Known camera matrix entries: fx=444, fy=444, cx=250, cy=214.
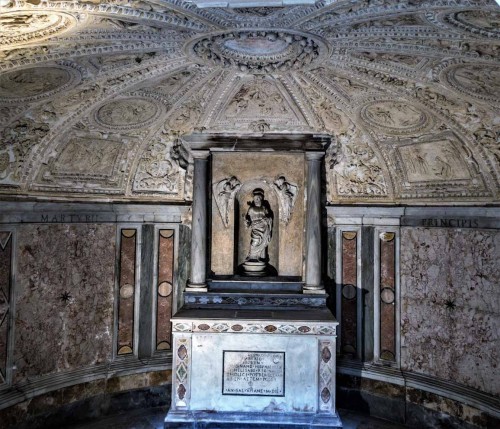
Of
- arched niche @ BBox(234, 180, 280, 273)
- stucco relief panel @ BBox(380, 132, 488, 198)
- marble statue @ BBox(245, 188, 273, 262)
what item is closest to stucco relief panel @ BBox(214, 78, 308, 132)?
arched niche @ BBox(234, 180, 280, 273)

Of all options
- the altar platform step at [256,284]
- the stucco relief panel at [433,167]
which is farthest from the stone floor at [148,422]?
the stucco relief panel at [433,167]

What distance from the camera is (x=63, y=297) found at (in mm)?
6961

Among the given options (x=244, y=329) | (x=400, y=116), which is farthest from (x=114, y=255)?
(x=400, y=116)

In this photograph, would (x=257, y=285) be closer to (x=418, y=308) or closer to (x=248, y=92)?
(x=418, y=308)

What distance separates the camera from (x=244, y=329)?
623 centimetres

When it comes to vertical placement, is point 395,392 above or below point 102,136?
below

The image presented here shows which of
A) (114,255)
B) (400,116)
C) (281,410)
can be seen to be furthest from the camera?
(114,255)

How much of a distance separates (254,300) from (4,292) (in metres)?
3.67

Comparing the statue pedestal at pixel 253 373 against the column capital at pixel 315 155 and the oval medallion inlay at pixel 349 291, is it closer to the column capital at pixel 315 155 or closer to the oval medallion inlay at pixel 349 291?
the oval medallion inlay at pixel 349 291

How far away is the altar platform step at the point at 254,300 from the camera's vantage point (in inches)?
279

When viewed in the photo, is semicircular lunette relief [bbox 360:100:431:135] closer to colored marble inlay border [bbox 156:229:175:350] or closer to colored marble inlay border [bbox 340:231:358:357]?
colored marble inlay border [bbox 340:231:358:357]

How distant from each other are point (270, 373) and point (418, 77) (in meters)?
4.29

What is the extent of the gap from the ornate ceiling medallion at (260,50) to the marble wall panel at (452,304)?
3.59 meters

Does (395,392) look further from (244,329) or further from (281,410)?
(244,329)
